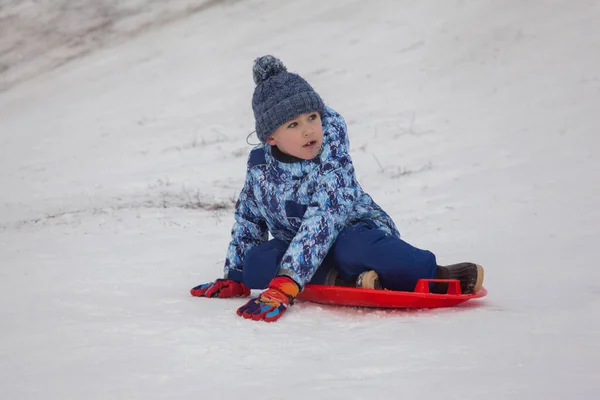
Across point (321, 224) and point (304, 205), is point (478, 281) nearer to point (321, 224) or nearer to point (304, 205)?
point (321, 224)

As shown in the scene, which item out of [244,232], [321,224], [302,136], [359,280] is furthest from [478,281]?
[244,232]

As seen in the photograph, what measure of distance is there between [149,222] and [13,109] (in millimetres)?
9280

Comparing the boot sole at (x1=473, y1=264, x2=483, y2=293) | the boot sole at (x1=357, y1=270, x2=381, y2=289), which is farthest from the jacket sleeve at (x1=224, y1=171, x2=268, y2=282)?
the boot sole at (x1=473, y1=264, x2=483, y2=293)

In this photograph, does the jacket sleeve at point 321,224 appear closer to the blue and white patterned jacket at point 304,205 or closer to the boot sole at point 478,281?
the blue and white patterned jacket at point 304,205

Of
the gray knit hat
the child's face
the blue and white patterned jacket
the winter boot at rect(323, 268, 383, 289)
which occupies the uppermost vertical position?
the gray knit hat

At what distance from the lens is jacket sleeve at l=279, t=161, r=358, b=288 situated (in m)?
3.21

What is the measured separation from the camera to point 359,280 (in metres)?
3.25

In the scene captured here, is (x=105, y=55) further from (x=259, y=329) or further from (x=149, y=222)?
(x=259, y=329)

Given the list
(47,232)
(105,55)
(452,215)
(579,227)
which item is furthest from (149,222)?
(105,55)

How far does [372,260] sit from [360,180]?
403 centimetres

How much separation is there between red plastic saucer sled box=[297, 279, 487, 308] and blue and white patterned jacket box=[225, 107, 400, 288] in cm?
17

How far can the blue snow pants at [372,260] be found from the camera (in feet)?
10.7

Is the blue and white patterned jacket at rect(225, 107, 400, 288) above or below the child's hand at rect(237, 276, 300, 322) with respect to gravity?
above

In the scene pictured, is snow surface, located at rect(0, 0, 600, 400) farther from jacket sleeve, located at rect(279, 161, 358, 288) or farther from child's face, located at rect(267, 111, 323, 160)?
child's face, located at rect(267, 111, 323, 160)
